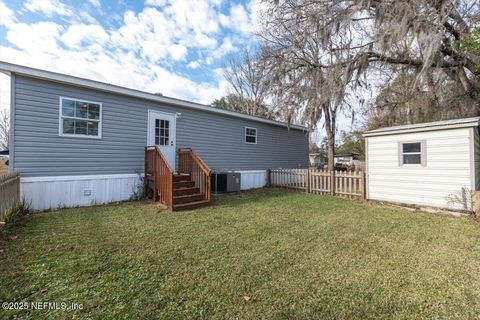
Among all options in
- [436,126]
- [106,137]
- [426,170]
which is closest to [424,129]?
[436,126]

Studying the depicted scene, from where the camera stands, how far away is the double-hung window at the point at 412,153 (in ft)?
21.6

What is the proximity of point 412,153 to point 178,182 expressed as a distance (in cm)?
698

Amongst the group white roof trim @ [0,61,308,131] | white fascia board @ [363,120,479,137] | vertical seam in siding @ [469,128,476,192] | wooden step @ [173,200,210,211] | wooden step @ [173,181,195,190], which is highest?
white roof trim @ [0,61,308,131]

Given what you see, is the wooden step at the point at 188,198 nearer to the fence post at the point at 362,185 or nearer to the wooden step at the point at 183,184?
the wooden step at the point at 183,184

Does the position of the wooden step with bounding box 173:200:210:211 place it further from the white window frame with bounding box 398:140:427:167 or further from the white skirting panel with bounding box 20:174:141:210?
the white window frame with bounding box 398:140:427:167

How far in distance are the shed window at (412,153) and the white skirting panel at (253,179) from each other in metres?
5.83

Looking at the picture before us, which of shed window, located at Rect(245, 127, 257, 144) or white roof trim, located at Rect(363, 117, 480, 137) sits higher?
shed window, located at Rect(245, 127, 257, 144)

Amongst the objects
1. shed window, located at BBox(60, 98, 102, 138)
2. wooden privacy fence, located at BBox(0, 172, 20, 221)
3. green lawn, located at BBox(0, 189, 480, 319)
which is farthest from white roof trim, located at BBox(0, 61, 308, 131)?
green lawn, located at BBox(0, 189, 480, 319)

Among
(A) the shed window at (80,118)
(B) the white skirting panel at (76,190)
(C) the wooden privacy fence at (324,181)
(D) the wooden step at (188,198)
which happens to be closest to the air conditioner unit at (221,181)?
(D) the wooden step at (188,198)

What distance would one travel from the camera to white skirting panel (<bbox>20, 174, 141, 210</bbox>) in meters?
5.75

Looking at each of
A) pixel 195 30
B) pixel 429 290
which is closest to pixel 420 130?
pixel 429 290

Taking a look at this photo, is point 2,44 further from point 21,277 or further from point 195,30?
point 21,277

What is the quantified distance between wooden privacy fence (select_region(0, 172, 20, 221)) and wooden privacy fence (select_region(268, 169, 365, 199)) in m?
8.80

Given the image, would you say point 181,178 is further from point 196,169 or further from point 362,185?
point 362,185
